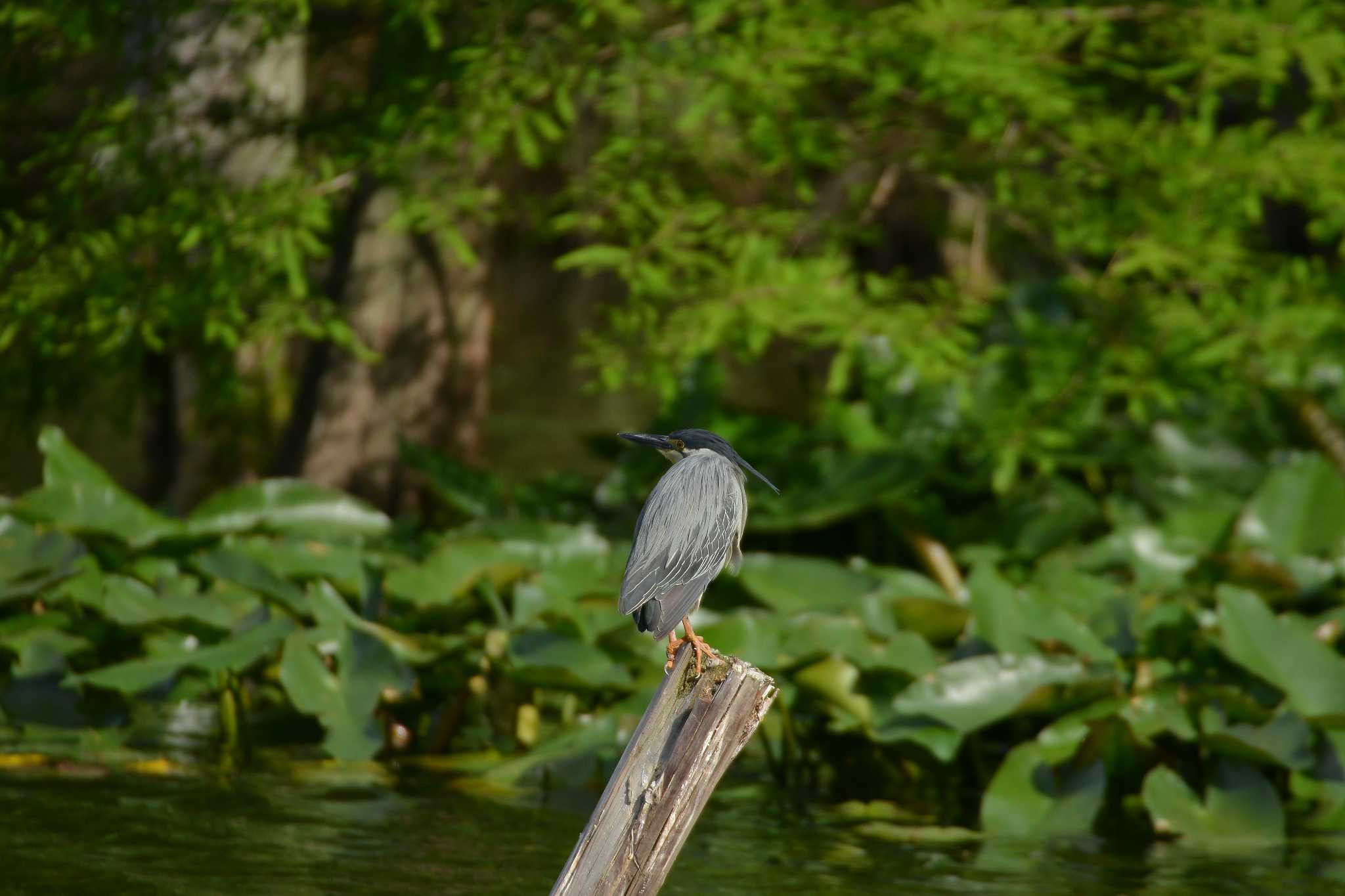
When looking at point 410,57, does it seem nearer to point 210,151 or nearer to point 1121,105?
point 210,151

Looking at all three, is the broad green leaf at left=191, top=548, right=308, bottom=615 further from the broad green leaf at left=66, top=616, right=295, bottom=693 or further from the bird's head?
the bird's head

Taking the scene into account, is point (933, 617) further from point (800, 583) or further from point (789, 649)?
point (800, 583)

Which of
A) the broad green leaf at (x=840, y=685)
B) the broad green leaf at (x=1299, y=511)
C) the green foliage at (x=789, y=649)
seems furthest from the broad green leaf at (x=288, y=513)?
the broad green leaf at (x=1299, y=511)

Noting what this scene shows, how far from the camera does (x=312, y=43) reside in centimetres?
943

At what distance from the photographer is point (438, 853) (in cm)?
530

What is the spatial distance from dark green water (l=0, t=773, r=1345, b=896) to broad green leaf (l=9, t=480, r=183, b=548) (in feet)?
3.91

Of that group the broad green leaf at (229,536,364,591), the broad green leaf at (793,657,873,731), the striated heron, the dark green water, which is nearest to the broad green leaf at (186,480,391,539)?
the broad green leaf at (229,536,364,591)

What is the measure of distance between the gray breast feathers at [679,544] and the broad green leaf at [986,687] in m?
2.32

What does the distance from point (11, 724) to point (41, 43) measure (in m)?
3.54

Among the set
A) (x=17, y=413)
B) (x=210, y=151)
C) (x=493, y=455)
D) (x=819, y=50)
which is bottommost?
(x=493, y=455)

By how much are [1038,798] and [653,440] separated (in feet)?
9.63

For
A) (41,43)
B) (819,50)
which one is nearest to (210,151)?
(41,43)

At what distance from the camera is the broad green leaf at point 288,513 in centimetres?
723

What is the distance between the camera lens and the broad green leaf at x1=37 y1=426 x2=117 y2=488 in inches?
284
